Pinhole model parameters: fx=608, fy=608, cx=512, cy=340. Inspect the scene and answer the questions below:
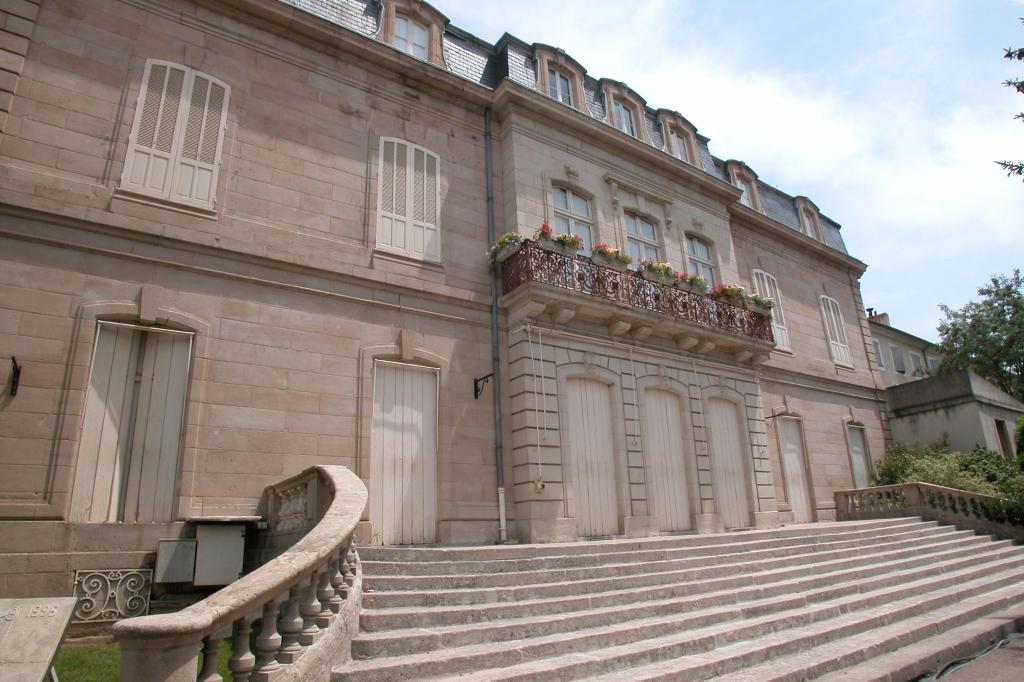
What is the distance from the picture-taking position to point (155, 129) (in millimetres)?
8266

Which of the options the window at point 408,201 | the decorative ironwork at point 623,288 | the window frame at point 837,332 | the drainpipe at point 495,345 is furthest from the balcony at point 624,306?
the window frame at point 837,332

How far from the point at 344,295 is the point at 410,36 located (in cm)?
545

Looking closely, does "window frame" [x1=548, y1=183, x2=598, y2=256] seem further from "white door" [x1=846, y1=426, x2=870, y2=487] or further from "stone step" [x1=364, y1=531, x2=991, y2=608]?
"white door" [x1=846, y1=426, x2=870, y2=487]

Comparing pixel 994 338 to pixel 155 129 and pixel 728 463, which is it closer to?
pixel 728 463

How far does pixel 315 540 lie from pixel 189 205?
5.83 meters

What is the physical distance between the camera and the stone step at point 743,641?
14.9ft

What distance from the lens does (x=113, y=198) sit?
7.66 m

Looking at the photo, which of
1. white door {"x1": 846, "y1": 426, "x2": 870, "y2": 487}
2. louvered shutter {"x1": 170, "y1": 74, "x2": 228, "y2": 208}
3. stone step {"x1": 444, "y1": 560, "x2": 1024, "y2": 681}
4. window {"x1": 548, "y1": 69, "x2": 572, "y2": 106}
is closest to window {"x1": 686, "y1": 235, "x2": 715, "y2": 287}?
window {"x1": 548, "y1": 69, "x2": 572, "y2": 106}

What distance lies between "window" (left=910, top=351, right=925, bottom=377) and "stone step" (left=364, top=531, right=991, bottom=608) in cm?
1865

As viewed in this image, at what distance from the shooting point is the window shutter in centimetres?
798

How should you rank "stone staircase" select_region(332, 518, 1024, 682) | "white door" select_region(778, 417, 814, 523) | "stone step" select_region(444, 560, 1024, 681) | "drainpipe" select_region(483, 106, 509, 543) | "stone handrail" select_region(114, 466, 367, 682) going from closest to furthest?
"stone handrail" select_region(114, 466, 367, 682) → "stone step" select_region(444, 560, 1024, 681) → "stone staircase" select_region(332, 518, 1024, 682) → "drainpipe" select_region(483, 106, 509, 543) → "white door" select_region(778, 417, 814, 523)

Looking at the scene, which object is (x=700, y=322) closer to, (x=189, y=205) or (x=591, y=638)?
(x=591, y=638)

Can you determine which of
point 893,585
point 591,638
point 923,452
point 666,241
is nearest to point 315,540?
point 591,638

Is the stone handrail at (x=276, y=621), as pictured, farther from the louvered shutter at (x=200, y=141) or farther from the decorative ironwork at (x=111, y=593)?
the louvered shutter at (x=200, y=141)
